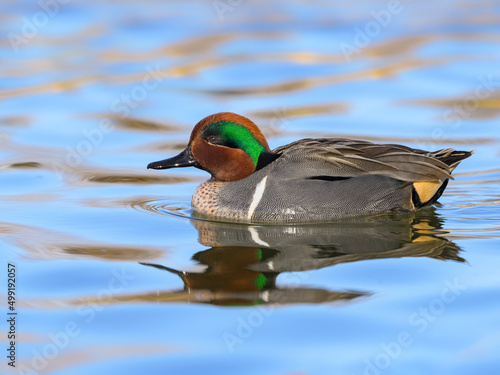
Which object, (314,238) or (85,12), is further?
(85,12)

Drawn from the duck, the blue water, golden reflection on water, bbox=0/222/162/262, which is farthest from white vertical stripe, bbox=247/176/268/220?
golden reflection on water, bbox=0/222/162/262

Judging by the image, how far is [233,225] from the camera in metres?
7.45

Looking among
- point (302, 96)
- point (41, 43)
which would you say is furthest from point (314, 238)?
point (41, 43)

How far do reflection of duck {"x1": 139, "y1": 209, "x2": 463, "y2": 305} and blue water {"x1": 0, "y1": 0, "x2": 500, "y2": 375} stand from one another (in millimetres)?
21

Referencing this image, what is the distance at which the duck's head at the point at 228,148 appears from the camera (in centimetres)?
767

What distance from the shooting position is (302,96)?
12.5 metres

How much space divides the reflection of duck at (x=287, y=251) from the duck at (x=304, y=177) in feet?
0.44

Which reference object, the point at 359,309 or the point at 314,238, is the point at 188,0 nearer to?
the point at 314,238

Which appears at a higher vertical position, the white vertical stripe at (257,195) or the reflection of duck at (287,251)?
the white vertical stripe at (257,195)

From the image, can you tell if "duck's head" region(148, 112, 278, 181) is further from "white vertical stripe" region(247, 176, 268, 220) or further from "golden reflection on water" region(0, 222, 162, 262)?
"golden reflection on water" region(0, 222, 162, 262)

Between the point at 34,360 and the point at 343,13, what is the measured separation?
12.6m

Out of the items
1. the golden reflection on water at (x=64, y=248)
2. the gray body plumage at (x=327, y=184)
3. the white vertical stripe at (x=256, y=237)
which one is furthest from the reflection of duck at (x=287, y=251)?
the golden reflection on water at (x=64, y=248)

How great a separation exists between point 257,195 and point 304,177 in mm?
413

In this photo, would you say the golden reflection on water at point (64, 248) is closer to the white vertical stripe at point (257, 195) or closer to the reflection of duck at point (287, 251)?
the reflection of duck at point (287, 251)
